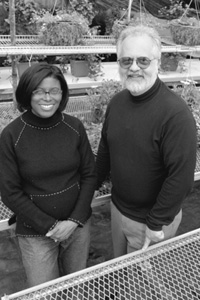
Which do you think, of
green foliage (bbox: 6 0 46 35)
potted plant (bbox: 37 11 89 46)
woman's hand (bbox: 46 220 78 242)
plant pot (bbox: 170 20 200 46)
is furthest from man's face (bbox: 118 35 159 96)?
green foliage (bbox: 6 0 46 35)

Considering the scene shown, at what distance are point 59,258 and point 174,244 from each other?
74 cm

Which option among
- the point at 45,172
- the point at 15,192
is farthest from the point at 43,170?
the point at 15,192

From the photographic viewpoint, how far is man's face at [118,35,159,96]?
1496mm

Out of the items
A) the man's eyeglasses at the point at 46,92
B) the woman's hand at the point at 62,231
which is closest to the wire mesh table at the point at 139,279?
the woman's hand at the point at 62,231

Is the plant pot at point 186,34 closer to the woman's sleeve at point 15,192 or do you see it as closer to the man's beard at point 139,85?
the man's beard at point 139,85

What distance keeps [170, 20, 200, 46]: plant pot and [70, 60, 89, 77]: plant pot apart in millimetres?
1277

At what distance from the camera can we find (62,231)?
65.7 inches

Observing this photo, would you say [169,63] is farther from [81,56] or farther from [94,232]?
[94,232]

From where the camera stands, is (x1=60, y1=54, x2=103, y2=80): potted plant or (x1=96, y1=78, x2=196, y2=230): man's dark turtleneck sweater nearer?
(x1=96, y1=78, x2=196, y2=230): man's dark turtleneck sweater

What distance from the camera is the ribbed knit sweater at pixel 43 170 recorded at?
156cm

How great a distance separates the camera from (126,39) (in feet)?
5.01

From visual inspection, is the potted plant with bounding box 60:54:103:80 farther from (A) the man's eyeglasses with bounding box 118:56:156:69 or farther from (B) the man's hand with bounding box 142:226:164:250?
(B) the man's hand with bounding box 142:226:164:250

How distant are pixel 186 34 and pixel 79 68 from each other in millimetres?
1481

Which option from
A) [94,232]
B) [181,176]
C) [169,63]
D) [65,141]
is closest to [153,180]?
[181,176]
